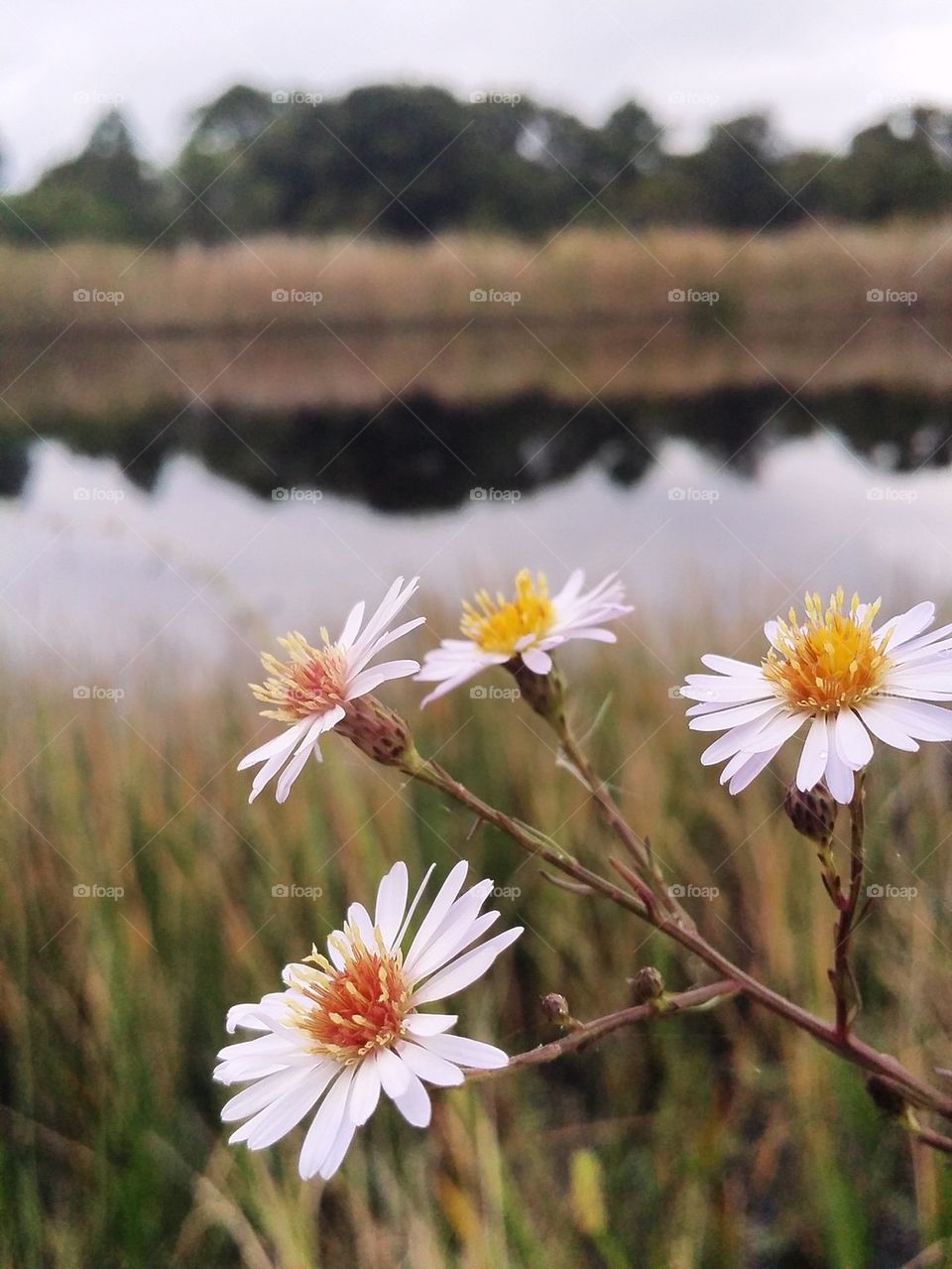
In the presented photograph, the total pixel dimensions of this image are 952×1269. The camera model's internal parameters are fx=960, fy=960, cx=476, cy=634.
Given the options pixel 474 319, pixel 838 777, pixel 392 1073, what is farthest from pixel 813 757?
pixel 474 319

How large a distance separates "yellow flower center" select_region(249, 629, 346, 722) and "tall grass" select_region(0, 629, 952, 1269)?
17.8 inches

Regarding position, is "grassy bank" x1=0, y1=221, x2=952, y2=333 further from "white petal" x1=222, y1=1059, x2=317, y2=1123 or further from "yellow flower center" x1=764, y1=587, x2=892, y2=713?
"white petal" x1=222, y1=1059, x2=317, y2=1123

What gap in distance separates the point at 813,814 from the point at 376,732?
204 mm

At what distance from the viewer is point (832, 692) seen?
1.46 feet

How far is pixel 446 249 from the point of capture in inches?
38.9

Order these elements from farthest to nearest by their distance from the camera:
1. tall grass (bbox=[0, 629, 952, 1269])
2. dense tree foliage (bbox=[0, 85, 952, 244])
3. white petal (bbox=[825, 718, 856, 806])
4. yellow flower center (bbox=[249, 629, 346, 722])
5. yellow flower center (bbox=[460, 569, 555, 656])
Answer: dense tree foliage (bbox=[0, 85, 952, 244])
tall grass (bbox=[0, 629, 952, 1269])
yellow flower center (bbox=[460, 569, 555, 656])
yellow flower center (bbox=[249, 629, 346, 722])
white petal (bbox=[825, 718, 856, 806])

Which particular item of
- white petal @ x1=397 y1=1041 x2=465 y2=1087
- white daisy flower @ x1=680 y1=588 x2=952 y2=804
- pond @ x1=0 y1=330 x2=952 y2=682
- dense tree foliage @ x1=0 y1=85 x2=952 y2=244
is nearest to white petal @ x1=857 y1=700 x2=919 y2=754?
white daisy flower @ x1=680 y1=588 x2=952 y2=804

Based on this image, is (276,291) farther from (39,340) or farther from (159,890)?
(159,890)

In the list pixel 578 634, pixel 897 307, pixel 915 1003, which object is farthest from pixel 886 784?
pixel 578 634

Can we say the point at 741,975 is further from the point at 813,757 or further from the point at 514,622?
the point at 514,622

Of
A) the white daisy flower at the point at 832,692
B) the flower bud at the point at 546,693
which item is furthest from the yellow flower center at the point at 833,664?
the flower bud at the point at 546,693

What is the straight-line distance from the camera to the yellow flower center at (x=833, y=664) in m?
0.44

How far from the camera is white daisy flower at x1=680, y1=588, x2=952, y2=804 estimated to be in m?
0.42

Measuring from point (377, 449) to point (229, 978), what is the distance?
1.84 feet
